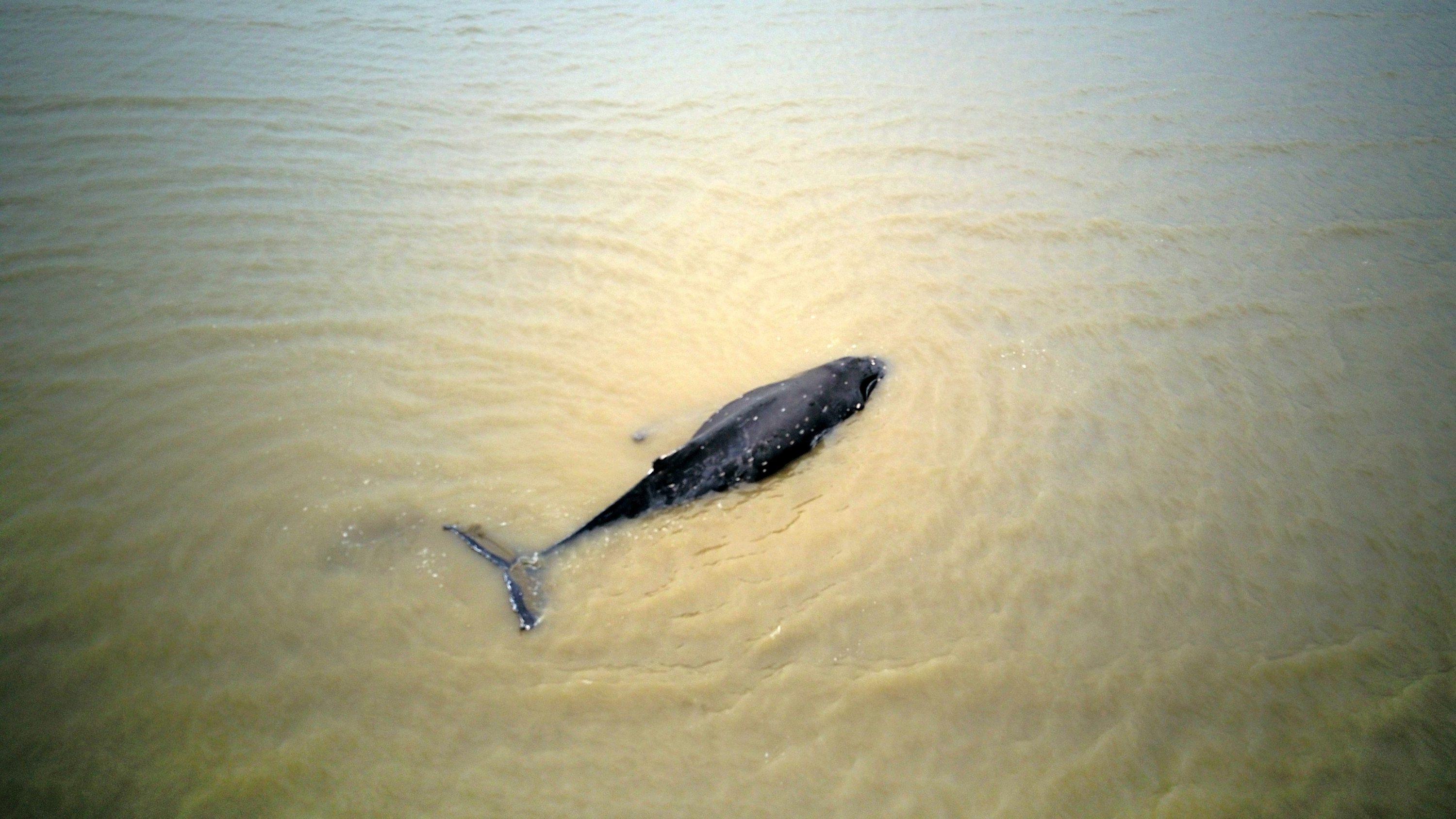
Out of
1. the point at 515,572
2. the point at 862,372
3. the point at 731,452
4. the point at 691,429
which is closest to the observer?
the point at 515,572

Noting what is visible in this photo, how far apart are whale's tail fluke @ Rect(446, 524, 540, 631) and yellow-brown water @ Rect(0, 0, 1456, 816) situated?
0.08 meters

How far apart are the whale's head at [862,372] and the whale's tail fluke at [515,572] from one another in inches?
77.1

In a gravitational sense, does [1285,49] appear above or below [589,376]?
above

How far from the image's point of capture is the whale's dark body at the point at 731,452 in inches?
122

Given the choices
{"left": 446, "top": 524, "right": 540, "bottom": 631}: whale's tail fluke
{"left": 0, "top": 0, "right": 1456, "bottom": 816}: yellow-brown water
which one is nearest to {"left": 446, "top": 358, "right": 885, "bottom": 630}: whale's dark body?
{"left": 446, "top": 524, "right": 540, "bottom": 631}: whale's tail fluke

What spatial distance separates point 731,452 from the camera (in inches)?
134

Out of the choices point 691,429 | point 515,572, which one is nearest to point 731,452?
point 691,429

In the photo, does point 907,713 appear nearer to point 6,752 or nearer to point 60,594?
point 6,752

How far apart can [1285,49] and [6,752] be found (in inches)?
453

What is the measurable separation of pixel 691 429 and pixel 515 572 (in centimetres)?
119

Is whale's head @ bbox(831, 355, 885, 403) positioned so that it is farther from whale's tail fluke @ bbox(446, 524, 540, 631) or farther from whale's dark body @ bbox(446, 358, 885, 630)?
whale's tail fluke @ bbox(446, 524, 540, 631)

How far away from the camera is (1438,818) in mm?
2471

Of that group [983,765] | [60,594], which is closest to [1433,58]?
[983,765]

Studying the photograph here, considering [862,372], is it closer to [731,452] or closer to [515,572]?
[731,452]
